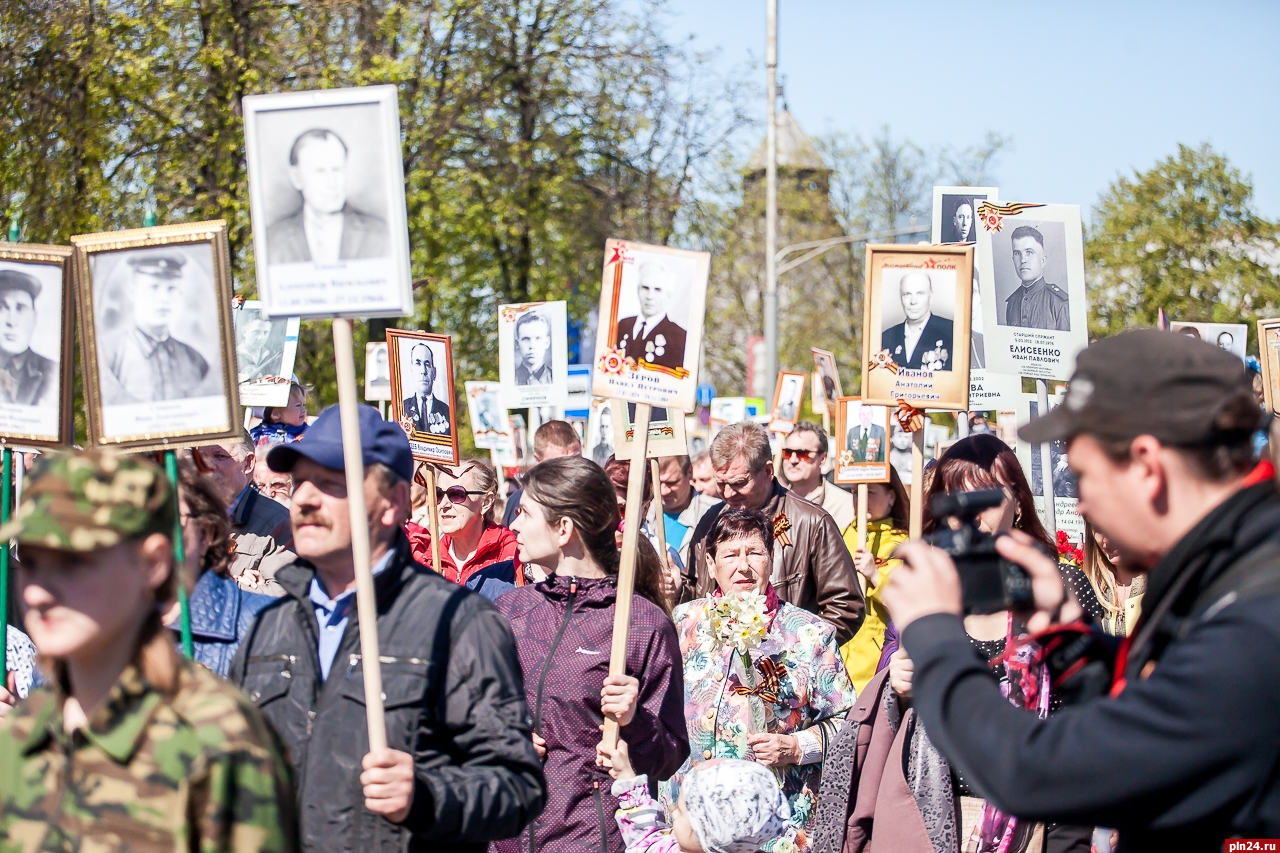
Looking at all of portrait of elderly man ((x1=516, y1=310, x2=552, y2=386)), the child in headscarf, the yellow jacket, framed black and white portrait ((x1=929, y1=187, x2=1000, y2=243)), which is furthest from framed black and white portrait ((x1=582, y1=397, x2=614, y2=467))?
the child in headscarf

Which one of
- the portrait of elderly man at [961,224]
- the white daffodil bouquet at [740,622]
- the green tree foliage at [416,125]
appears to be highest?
the green tree foliage at [416,125]

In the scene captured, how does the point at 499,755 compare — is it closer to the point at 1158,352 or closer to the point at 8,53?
the point at 1158,352

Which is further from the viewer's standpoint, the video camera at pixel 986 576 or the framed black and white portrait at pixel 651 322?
the framed black and white portrait at pixel 651 322

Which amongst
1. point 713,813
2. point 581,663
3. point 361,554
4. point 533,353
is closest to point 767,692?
point 581,663

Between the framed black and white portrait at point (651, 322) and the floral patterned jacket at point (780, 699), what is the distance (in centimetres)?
90

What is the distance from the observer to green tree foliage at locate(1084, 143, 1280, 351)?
105 ft

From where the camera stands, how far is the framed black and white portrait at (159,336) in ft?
12.9

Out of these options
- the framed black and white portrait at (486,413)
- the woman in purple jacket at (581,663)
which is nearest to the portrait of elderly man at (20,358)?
the woman in purple jacket at (581,663)

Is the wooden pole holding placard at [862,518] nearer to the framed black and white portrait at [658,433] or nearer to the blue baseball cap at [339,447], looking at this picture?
the framed black and white portrait at [658,433]

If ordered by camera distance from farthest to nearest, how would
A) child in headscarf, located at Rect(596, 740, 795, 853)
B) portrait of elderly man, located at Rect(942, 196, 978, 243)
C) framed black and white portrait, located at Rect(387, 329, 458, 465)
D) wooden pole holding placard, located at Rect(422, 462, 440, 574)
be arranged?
portrait of elderly man, located at Rect(942, 196, 978, 243)
framed black and white portrait, located at Rect(387, 329, 458, 465)
wooden pole holding placard, located at Rect(422, 462, 440, 574)
child in headscarf, located at Rect(596, 740, 795, 853)

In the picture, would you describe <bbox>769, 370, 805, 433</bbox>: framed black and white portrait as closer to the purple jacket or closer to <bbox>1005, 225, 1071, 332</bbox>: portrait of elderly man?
<bbox>1005, 225, 1071, 332</bbox>: portrait of elderly man

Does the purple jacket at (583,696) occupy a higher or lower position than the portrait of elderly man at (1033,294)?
lower

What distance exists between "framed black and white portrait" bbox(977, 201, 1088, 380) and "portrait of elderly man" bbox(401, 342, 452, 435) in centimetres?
272

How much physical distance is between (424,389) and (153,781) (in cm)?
529
